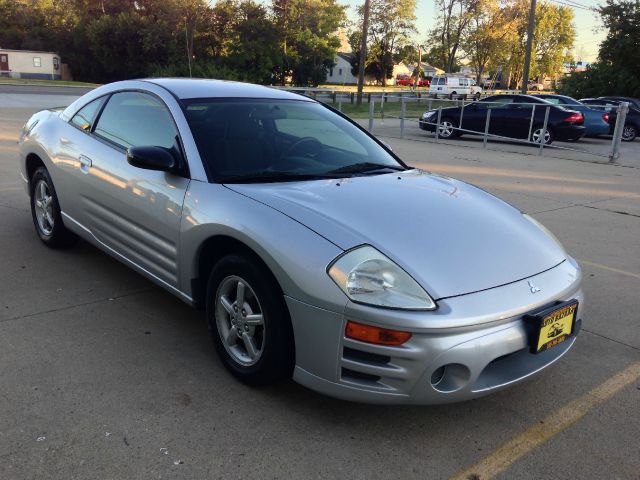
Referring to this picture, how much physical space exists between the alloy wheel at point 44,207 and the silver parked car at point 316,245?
2.19 ft

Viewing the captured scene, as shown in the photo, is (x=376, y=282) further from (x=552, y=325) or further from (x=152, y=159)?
(x=152, y=159)

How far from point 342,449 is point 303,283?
73cm

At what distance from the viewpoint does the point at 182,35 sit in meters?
53.7

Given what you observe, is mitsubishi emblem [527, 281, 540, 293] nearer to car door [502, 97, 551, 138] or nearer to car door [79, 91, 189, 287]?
car door [79, 91, 189, 287]

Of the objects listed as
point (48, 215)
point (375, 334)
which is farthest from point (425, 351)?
point (48, 215)

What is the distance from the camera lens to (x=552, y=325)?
2.65 m

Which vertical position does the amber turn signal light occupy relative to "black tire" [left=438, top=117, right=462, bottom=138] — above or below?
above

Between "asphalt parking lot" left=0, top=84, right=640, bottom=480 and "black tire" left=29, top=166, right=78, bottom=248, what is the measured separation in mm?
547

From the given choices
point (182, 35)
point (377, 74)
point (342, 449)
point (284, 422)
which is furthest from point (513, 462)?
point (377, 74)

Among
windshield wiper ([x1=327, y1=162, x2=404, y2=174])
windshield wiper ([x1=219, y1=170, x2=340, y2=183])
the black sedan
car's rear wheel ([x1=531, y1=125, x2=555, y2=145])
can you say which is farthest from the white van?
windshield wiper ([x1=219, y1=170, x2=340, y2=183])

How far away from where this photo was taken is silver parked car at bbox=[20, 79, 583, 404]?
241 centimetres

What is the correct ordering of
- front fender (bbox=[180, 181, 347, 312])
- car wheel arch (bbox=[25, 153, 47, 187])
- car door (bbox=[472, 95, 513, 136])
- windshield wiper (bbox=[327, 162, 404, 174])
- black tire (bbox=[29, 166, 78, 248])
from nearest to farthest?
→ front fender (bbox=[180, 181, 347, 312]) < windshield wiper (bbox=[327, 162, 404, 174]) < black tire (bbox=[29, 166, 78, 248]) < car wheel arch (bbox=[25, 153, 47, 187]) < car door (bbox=[472, 95, 513, 136])

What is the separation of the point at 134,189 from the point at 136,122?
585mm

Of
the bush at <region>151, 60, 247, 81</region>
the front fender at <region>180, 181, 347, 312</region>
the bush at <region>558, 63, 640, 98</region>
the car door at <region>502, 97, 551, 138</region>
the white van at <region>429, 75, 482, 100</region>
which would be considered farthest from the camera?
the white van at <region>429, 75, 482, 100</region>
